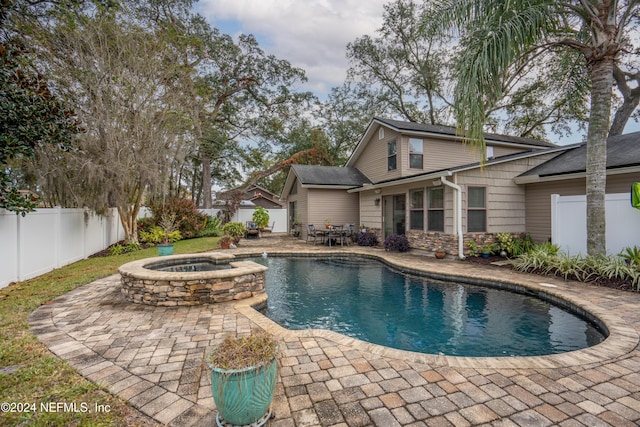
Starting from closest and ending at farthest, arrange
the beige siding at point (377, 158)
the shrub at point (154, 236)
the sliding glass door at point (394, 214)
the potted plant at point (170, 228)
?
the sliding glass door at point (394, 214)
the potted plant at point (170, 228)
the shrub at point (154, 236)
the beige siding at point (377, 158)

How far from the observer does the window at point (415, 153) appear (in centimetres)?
1227

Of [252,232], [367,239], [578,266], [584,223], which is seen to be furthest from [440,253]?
[252,232]

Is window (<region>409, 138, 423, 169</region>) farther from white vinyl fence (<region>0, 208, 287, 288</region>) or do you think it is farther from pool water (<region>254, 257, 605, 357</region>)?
white vinyl fence (<region>0, 208, 287, 288</region>)

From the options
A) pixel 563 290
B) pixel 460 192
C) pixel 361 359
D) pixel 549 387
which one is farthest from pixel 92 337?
pixel 460 192

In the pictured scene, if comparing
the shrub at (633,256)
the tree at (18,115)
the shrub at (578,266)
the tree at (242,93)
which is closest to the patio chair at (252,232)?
the tree at (242,93)

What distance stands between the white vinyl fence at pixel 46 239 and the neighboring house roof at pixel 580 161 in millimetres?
13354

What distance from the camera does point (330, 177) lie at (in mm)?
15016

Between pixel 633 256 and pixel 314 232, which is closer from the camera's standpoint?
pixel 633 256

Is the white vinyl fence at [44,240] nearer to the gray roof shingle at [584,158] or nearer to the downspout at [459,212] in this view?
the downspout at [459,212]

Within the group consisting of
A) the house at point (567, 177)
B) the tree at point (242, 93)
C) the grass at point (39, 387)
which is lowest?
the grass at point (39, 387)

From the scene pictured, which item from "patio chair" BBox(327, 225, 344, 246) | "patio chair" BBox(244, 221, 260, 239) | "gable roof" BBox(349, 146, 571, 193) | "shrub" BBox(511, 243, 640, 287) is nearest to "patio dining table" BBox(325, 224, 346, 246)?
"patio chair" BBox(327, 225, 344, 246)

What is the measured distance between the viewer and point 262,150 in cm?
2212

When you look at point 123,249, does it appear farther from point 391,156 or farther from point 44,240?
point 391,156

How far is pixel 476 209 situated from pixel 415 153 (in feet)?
13.6
